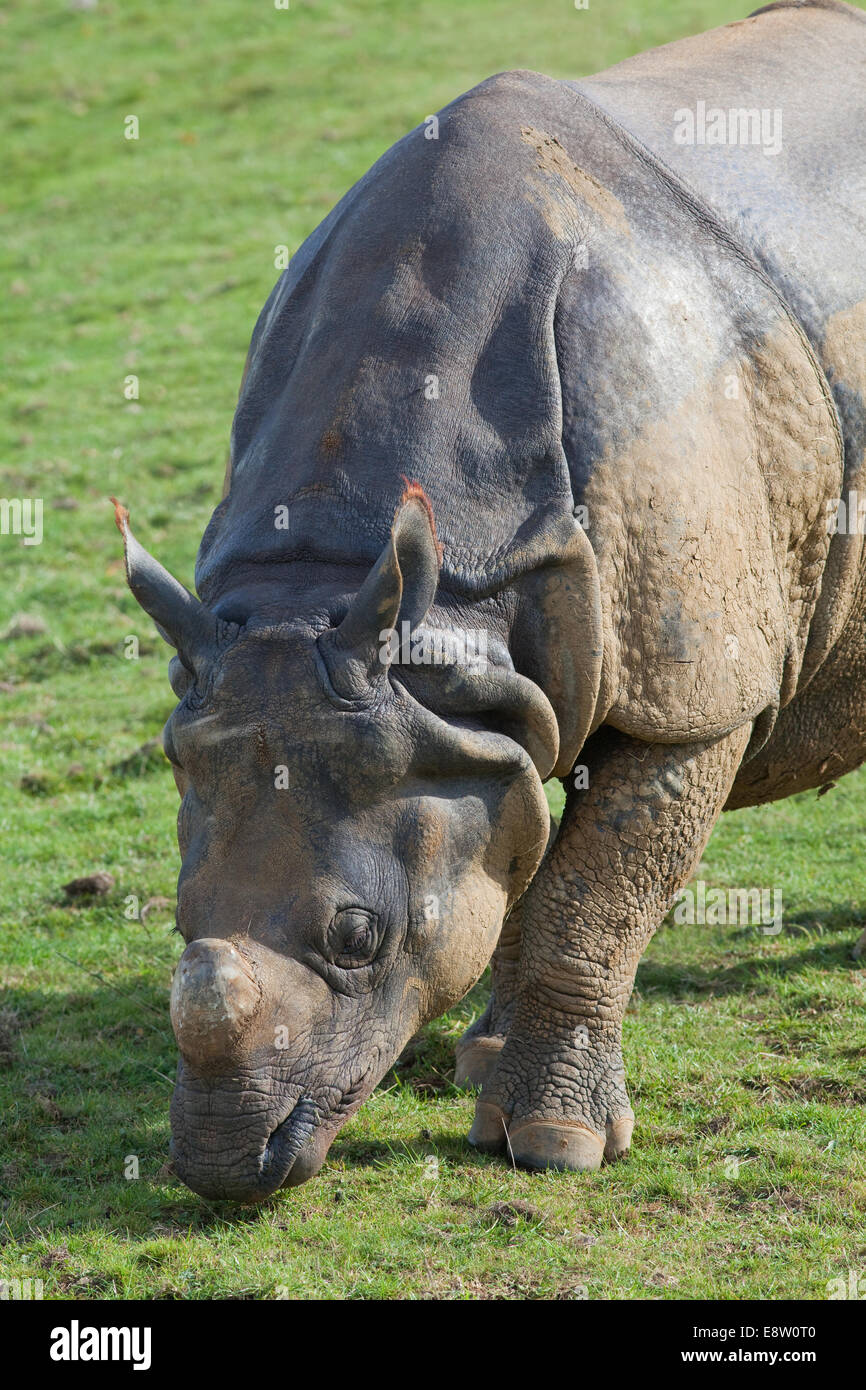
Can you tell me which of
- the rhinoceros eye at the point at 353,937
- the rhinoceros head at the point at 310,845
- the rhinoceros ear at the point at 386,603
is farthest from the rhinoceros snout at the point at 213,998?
the rhinoceros ear at the point at 386,603

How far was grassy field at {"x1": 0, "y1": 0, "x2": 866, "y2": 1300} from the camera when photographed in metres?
5.15

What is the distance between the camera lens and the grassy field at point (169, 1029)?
203 inches

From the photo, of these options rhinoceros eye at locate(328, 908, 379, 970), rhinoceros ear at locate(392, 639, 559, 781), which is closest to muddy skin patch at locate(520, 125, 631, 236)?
rhinoceros ear at locate(392, 639, 559, 781)

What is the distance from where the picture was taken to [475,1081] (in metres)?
6.42

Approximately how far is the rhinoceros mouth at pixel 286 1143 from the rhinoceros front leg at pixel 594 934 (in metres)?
A: 1.13

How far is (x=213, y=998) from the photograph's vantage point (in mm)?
4578

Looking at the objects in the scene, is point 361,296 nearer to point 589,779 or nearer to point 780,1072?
point 589,779

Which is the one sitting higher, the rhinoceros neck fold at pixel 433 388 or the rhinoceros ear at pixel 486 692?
the rhinoceros neck fold at pixel 433 388

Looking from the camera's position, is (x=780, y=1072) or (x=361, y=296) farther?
(x=780, y=1072)

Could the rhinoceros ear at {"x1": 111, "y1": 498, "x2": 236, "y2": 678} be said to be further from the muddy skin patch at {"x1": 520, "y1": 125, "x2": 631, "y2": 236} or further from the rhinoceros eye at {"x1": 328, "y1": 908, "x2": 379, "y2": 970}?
the muddy skin patch at {"x1": 520, "y1": 125, "x2": 631, "y2": 236}

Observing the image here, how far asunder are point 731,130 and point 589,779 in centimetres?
248

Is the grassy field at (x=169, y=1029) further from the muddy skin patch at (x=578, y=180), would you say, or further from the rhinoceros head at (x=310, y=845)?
the muddy skin patch at (x=578, y=180)

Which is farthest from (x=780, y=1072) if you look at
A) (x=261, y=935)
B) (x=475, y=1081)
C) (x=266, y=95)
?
(x=266, y=95)

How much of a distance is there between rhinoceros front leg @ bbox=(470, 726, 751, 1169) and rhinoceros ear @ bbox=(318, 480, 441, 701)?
114cm
